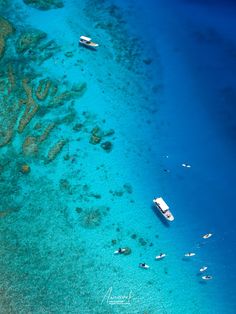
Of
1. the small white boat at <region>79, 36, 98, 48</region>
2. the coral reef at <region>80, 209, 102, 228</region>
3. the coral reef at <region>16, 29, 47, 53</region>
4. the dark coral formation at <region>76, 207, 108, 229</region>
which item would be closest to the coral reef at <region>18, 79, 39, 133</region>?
the coral reef at <region>16, 29, 47, 53</region>

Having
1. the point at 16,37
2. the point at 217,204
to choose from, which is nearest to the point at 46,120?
the point at 16,37

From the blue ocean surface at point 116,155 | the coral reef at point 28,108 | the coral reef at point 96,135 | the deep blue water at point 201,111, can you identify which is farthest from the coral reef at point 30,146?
the deep blue water at point 201,111

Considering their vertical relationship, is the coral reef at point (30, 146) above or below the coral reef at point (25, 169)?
above

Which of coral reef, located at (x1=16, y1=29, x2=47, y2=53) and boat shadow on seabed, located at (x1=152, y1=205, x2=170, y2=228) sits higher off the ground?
coral reef, located at (x1=16, y1=29, x2=47, y2=53)

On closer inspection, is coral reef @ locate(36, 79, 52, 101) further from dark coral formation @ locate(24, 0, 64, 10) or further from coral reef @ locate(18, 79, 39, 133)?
dark coral formation @ locate(24, 0, 64, 10)

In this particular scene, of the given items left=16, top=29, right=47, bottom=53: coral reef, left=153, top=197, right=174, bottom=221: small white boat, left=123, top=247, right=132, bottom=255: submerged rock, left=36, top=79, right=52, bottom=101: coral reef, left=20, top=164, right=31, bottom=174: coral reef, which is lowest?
left=123, top=247, right=132, bottom=255: submerged rock

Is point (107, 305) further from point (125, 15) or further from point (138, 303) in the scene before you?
point (125, 15)

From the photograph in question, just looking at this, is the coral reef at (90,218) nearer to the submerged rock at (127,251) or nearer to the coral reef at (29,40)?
the submerged rock at (127,251)
